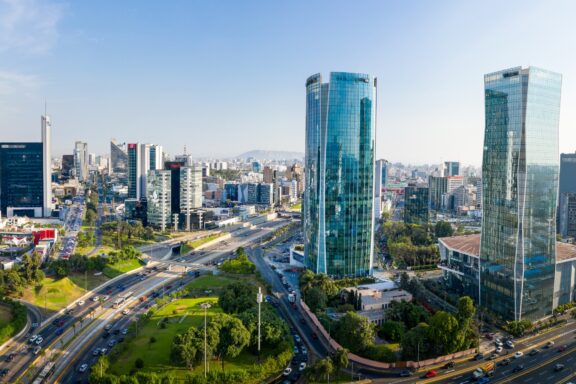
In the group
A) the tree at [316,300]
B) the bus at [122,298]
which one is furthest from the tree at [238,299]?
the bus at [122,298]

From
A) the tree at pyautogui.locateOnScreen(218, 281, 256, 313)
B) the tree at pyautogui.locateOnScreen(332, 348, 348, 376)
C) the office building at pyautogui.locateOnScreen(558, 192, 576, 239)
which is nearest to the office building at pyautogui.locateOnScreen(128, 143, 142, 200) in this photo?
the tree at pyautogui.locateOnScreen(218, 281, 256, 313)

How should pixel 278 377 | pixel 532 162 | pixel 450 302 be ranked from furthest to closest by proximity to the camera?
pixel 450 302, pixel 532 162, pixel 278 377

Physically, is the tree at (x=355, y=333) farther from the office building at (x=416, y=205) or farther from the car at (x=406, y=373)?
the office building at (x=416, y=205)

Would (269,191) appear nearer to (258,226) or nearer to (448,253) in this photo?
(258,226)

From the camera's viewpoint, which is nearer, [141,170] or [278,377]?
[278,377]

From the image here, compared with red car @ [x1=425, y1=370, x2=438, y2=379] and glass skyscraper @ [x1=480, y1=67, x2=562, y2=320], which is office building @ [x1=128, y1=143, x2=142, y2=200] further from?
red car @ [x1=425, y1=370, x2=438, y2=379]

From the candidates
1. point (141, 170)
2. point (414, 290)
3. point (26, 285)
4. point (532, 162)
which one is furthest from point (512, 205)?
point (141, 170)
